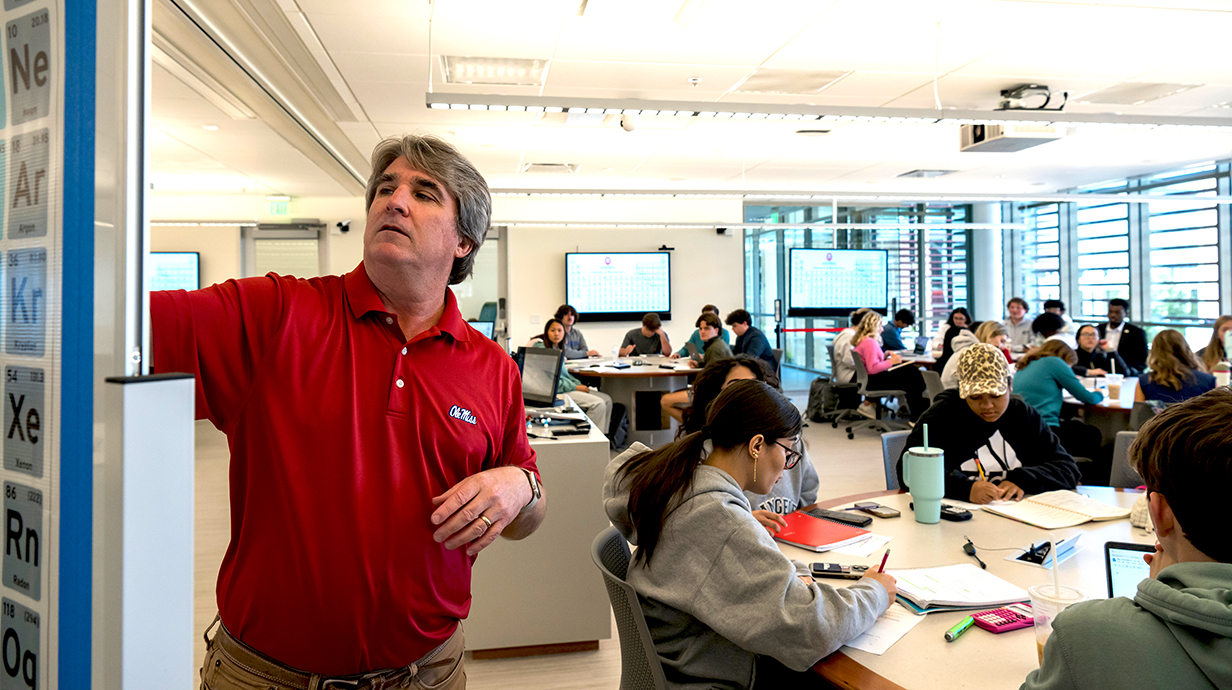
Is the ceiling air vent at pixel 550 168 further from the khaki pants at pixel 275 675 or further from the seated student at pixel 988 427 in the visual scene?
the khaki pants at pixel 275 675

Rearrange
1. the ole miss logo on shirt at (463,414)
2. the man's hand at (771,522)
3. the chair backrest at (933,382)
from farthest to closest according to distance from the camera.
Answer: the chair backrest at (933,382)
the man's hand at (771,522)
the ole miss logo on shirt at (463,414)

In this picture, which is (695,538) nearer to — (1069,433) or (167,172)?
(1069,433)

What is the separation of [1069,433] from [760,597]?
4466 millimetres

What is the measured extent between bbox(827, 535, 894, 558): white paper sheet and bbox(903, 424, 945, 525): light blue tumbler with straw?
0.22 metres

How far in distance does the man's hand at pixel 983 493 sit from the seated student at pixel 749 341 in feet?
15.7

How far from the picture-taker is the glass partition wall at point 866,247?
40.8ft

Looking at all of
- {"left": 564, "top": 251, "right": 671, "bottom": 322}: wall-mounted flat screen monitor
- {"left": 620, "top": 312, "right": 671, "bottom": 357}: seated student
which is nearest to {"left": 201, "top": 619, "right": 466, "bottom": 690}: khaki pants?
{"left": 620, "top": 312, "right": 671, "bottom": 357}: seated student

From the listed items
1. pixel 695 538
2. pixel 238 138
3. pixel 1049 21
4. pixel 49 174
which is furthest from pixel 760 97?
pixel 49 174

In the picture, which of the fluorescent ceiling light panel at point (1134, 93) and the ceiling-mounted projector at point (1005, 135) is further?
the fluorescent ceiling light panel at point (1134, 93)

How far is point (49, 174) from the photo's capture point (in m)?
0.52

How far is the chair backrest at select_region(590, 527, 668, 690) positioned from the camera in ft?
5.67

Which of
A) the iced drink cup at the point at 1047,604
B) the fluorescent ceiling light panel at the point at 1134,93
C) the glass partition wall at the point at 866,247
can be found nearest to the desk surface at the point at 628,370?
the fluorescent ceiling light panel at the point at 1134,93

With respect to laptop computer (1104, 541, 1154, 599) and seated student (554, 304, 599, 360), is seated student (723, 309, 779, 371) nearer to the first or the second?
seated student (554, 304, 599, 360)

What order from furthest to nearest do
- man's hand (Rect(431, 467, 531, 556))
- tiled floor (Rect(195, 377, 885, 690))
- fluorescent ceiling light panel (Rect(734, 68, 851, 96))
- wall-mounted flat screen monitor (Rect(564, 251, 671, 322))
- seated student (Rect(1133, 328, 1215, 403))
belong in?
wall-mounted flat screen monitor (Rect(564, 251, 671, 322))
fluorescent ceiling light panel (Rect(734, 68, 851, 96))
seated student (Rect(1133, 328, 1215, 403))
tiled floor (Rect(195, 377, 885, 690))
man's hand (Rect(431, 467, 531, 556))
